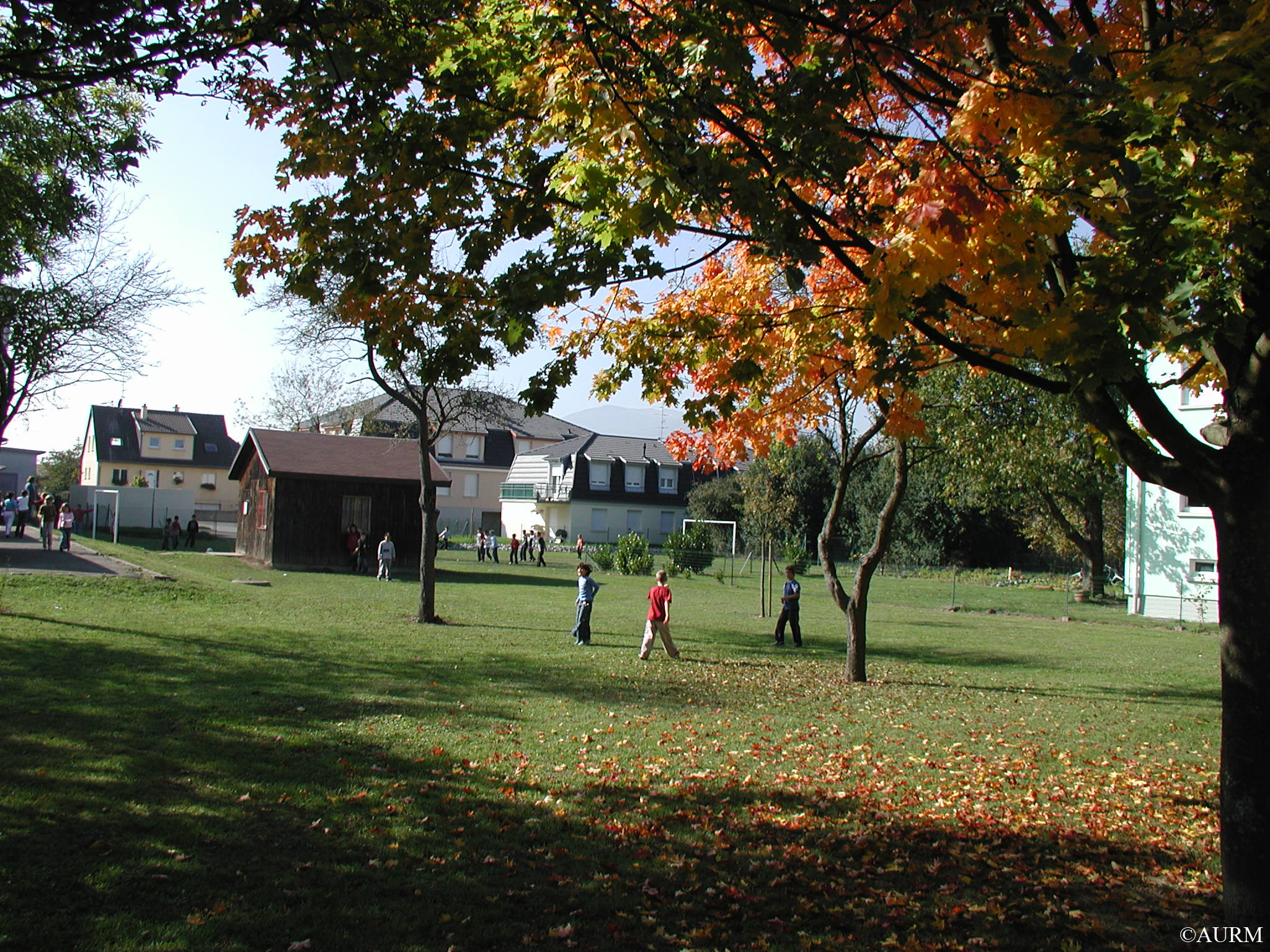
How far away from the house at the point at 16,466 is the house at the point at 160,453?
446cm

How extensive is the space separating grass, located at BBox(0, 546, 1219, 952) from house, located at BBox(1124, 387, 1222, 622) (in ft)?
47.6

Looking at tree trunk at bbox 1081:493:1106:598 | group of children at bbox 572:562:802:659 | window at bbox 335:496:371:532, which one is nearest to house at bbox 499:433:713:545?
tree trunk at bbox 1081:493:1106:598

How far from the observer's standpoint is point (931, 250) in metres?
4.66

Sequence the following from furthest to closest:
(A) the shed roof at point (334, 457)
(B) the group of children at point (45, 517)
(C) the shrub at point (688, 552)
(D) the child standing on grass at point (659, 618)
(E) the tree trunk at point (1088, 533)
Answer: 1. (C) the shrub at point (688, 552)
2. (E) the tree trunk at point (1088, 533)
3. (A) the shed roof at point (334, 457)
4. (B) the group of children at point (45, 517)
5. (D) the child standing on grass at point (659, 618)

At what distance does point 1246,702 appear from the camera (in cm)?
446

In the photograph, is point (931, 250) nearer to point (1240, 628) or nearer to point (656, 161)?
point (656, 161)

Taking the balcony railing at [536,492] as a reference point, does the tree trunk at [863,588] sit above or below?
below

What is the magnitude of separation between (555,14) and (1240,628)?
536cm

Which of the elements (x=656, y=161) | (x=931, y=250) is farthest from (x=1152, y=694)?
(x=656, y=161)

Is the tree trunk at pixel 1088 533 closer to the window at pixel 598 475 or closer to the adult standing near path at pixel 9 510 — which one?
the window at pixel 598 475


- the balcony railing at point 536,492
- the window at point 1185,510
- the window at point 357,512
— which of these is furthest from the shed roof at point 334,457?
the balcony railing at point 536,492

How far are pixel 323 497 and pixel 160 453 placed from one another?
45.8 m

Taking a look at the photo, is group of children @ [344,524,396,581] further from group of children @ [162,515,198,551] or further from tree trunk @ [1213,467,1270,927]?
tree trunk @ [1213,467,1270,927]

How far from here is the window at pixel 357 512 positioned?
32.6 metres
